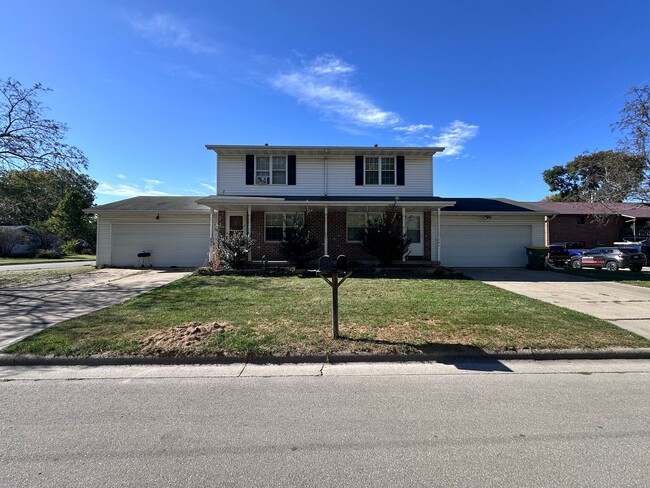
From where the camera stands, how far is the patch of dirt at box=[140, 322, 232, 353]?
544 centimetres

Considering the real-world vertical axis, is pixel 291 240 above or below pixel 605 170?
below

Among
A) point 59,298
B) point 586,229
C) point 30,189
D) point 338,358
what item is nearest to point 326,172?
point 59,298

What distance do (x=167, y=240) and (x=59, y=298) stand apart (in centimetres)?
904

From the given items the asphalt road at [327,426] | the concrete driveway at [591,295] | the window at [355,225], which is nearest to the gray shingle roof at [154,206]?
the window at [355,225]

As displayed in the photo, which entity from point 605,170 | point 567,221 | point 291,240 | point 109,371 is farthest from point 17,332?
point 567,221

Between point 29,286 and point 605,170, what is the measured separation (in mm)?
22686

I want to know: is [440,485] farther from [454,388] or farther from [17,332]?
[17,332]

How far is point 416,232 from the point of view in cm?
1762

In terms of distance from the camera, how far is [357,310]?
311 inches

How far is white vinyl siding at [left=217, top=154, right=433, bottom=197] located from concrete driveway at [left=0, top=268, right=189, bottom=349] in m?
5.75

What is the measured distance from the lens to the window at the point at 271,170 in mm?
17828

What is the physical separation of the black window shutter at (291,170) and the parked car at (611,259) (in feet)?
61.3

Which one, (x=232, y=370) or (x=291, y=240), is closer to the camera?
(x=232, y=370)

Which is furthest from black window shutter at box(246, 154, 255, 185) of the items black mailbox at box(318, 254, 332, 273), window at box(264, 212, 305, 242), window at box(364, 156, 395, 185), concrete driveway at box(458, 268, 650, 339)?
black mailbox at box(318, 254, 332, 273)
